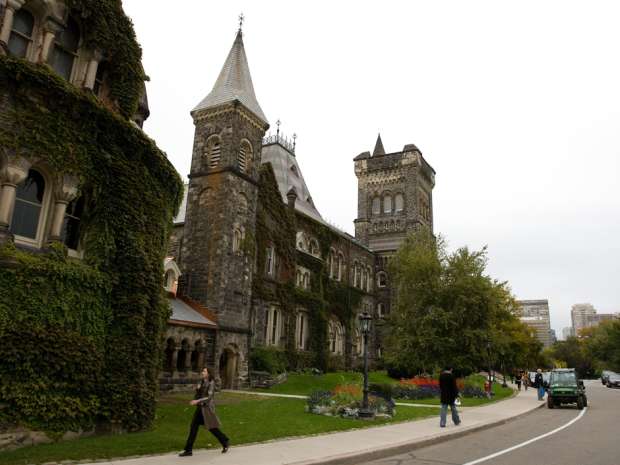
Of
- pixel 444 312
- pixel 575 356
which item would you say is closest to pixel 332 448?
pixel 444 312

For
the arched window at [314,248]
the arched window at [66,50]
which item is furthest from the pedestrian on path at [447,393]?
the arched window at [314,248]

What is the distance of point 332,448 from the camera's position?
11.0 m

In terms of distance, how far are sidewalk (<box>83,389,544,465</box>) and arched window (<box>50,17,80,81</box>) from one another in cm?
954

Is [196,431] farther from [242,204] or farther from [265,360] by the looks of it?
[242,204]

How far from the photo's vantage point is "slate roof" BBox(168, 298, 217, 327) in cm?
2495

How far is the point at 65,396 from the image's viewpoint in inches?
436

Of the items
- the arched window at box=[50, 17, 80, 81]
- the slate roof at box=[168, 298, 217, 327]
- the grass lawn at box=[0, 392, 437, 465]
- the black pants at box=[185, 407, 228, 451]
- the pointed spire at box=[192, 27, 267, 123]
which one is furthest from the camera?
the pointed spire at box=[192, 27, 267, 123]

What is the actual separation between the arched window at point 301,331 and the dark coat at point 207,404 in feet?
85.9

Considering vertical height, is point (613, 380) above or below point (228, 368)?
above

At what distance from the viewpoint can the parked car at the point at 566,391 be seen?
25.4 metres

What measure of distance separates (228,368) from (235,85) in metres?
17.0

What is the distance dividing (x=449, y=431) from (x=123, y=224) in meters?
10.6

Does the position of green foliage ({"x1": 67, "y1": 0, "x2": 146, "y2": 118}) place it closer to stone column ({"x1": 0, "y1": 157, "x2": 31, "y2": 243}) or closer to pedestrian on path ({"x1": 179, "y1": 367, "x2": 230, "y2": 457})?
stone column ({"x1": 0, "y1": 157, "x2": 31, "y2": 243})

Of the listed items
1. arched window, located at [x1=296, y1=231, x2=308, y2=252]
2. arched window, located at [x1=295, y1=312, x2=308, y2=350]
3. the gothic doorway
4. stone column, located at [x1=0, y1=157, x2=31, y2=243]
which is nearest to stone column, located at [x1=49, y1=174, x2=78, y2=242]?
stone column, located at [x1=0, y1=157, x2=31, y2=243]
